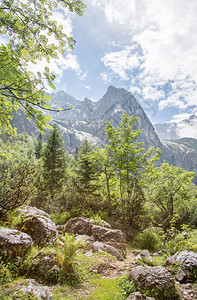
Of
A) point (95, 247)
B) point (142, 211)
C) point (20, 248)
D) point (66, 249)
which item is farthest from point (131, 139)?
point (20, 248)

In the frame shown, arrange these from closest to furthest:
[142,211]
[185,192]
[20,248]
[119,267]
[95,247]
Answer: [20,248], [119,267], [95,247], [142,211], [185,192]

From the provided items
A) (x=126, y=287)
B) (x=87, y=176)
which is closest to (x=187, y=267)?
(x=126, y=287)

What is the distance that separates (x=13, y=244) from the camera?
4.73 metres

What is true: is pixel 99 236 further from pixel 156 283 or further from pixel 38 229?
pixel 156 283

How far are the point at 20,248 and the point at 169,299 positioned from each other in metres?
4.36

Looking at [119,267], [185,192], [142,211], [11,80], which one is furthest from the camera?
[185,192]

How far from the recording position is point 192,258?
16.2 feet

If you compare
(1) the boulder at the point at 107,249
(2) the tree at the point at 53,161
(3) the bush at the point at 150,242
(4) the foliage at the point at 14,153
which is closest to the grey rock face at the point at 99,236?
(1) the boulder at the point at 107,249

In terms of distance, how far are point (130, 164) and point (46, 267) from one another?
786cm

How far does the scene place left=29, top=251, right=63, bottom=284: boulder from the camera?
4.61 metres

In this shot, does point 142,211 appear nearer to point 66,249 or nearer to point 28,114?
point 66,249

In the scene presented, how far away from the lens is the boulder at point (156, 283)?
12.6 ft

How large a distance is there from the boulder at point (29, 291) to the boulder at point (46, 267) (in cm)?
84

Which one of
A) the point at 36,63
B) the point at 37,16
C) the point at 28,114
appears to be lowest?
the point at 28,114
